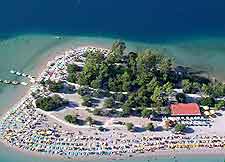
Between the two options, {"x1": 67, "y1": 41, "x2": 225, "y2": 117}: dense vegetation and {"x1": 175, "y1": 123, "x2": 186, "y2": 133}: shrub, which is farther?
{"x1": 67, "y1": 41, "x2": 225, "y2": 117}: dense vegetation

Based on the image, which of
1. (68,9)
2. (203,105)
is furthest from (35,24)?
(203,105)

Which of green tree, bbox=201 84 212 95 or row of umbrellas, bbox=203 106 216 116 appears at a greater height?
green tree, bbox=201 84 212 95

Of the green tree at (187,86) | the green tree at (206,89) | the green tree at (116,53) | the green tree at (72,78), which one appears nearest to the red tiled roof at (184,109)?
the green tree at (206,89)

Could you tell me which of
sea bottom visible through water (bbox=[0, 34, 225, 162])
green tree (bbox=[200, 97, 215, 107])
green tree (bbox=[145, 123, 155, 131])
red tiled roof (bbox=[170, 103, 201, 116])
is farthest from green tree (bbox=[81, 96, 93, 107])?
green tree (bbox=[200, 97, 215, 107])

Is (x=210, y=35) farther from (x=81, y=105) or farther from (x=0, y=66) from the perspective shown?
(x=0, y=66)

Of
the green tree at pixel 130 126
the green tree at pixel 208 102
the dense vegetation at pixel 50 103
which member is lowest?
the green tree at pixel 130 126

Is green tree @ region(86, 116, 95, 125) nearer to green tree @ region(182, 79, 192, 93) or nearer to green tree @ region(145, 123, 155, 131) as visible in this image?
green tree @ region(145, 123, 155, 131)

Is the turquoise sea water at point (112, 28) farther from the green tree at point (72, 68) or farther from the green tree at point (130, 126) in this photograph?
the green tree at point (130, 126)
